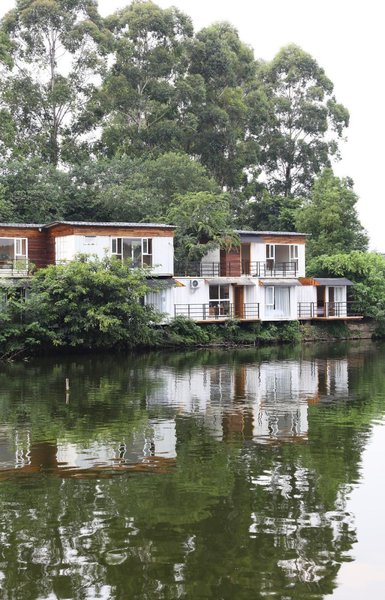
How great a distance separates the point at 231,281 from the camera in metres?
48.4

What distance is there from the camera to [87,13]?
61.6 meters

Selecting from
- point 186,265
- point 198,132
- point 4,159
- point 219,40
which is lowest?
point 186,265

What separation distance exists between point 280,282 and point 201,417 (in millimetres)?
29480

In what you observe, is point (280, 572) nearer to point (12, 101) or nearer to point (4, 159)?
point (4, 159)

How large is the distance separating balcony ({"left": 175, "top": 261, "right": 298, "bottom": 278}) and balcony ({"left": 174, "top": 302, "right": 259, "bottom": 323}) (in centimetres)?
243

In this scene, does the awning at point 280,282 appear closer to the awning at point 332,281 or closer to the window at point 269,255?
the window at point 269,255

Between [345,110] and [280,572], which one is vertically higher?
[345,110]

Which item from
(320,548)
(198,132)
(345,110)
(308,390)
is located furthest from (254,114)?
(320,548)

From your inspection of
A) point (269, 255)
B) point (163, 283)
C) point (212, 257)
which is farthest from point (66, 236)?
point (269, 255)

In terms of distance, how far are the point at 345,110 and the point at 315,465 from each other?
214ft

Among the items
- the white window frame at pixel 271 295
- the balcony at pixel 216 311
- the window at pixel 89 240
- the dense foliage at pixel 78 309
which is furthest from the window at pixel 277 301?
the window at pixel 89 240

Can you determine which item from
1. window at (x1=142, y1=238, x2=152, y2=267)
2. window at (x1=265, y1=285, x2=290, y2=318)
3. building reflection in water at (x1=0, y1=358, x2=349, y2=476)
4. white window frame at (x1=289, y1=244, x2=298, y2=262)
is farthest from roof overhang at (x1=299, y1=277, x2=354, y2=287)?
building reflection in water at (x1=0, y1=358, x2=349, y2=476)

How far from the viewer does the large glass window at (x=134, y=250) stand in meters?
43.0

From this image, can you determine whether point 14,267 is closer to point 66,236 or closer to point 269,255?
point 66,236
